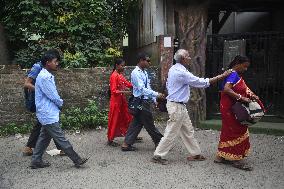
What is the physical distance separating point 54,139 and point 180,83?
209 centimetres

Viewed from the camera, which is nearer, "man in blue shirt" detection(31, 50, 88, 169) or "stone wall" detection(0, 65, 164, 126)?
"man in blue shirt" detection(31, 50, 88, 169)

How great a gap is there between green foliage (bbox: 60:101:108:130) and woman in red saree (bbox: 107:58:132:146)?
1.66 meters

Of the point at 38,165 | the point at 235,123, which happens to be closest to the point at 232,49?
the point at 235,123

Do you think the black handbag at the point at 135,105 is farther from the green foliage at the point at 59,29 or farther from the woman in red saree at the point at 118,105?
the green foliage at the point at 59,29

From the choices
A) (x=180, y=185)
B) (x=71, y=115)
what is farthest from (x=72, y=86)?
(x=180, y=185)

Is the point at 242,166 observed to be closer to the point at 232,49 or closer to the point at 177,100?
the point at 177,100

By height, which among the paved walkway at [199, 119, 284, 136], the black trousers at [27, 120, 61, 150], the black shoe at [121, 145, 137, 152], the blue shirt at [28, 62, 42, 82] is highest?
the blue shirt at [28, 62, 42, 82]

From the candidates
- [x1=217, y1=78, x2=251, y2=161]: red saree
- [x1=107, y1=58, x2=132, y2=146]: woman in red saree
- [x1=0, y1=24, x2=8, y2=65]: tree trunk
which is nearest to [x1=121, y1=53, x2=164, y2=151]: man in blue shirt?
[x1=107, y1=58, x2=132, y2=146]: woman in red saree

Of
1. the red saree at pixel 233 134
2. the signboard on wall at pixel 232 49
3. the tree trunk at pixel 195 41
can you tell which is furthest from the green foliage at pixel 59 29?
the red saree at pixel 233 134

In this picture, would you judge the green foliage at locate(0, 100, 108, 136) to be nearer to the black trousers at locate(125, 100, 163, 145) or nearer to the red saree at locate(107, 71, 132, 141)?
the red saree at locate(107, 71, 132, 141)

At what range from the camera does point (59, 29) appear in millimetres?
10859

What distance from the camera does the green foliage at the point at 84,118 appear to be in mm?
9289

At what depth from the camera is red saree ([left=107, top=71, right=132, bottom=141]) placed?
759 centimetres

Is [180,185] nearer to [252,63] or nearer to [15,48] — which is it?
[252,63]
